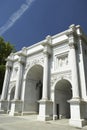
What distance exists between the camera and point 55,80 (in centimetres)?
1445

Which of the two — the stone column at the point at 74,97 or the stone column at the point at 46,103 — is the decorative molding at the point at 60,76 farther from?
the stone column at the point at 74,97

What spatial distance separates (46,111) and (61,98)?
3050mm

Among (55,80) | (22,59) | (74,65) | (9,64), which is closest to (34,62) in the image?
(22,59)

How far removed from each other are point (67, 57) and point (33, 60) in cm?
574

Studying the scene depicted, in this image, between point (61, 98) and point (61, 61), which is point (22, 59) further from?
point (61, 98)

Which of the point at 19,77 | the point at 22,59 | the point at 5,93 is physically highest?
the point at 22,59

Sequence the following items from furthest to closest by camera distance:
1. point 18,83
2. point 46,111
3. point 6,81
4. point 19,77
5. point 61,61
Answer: point 6,81 → point 19,77 → point 18,83 → point 61,61 → point 46,111

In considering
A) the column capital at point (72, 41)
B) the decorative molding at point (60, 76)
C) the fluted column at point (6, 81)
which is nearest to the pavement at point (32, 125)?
the decorative molding at point (60, 76)

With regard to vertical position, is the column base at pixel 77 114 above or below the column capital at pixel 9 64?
below

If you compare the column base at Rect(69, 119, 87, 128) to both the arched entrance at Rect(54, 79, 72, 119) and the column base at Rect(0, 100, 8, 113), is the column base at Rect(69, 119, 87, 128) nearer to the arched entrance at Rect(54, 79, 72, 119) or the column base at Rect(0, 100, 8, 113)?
the arched entrance at Rect(54, 79, 72, 119)

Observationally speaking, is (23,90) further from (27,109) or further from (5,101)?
(5,101)

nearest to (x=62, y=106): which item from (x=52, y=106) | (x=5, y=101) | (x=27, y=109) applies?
(x=52, y=106)

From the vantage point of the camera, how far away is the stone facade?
38.6ft

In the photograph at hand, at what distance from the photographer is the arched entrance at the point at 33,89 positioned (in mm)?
18344
